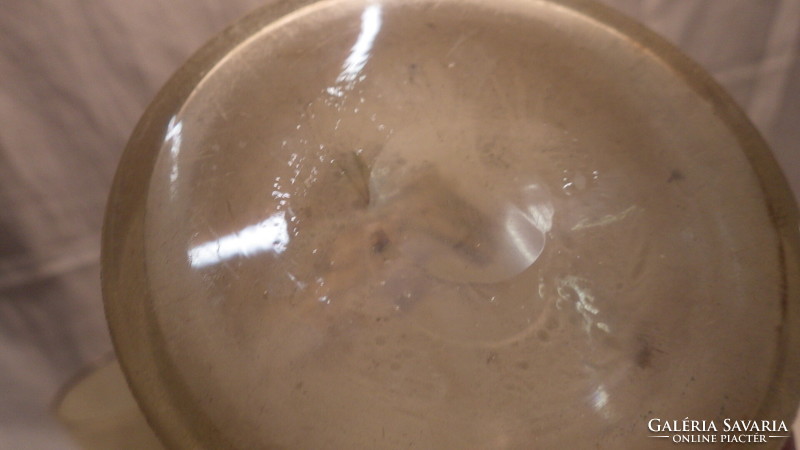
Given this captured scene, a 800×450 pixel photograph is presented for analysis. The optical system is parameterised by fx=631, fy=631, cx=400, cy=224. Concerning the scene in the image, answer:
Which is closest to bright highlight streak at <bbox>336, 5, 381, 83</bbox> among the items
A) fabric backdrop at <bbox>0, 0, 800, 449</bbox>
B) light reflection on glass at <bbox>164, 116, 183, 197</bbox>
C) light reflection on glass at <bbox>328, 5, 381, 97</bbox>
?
light reflection on glass at <bbox>328, 5, 381, 97</bbox>

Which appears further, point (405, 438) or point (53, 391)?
point (53, 391)

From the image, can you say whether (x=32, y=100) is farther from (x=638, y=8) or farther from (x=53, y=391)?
(x=638, y=8)

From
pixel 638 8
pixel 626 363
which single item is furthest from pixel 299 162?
pixel 638 8

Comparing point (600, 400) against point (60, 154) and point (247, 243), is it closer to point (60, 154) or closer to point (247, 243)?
point (247, 243)

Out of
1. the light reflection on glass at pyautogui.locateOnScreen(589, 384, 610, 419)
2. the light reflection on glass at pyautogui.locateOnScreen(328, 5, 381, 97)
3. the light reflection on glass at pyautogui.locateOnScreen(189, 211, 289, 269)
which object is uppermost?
the light reflection on glass at pyautogui.locateOnScreen(328, 5, 381, 97)

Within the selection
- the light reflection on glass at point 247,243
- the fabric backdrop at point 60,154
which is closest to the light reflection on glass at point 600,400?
the light reflection on glass at point 247,243

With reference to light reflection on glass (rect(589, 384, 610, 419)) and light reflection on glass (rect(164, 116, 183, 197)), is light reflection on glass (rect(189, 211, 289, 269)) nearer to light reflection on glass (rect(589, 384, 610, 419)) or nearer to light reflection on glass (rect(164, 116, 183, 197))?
light reflection on glass (rect(164, 116, 183, 197))
